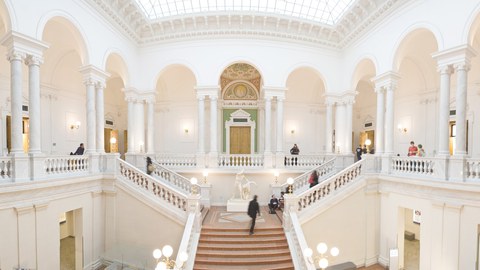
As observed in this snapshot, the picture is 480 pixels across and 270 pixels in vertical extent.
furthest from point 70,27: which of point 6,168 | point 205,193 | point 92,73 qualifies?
point 205,193

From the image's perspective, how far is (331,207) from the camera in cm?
985

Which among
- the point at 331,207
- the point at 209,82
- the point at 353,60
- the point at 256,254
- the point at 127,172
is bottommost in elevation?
the point at 256,254

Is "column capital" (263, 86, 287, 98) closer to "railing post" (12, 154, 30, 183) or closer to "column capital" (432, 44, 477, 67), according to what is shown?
"column capital" (432, 44, 477, 67)

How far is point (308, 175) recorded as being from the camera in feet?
40.6

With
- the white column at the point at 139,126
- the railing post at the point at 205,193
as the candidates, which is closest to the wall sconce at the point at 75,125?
the white column at the point at 139,126

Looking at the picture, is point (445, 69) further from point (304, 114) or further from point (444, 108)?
point (304, 114)

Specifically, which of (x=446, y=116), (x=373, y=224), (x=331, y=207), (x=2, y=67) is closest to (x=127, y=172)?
(x=2, y=67)

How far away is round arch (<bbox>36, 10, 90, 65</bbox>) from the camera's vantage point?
797 cm

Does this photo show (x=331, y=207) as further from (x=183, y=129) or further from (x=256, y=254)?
(x=183, y=129)

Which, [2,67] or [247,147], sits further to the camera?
[247,147]

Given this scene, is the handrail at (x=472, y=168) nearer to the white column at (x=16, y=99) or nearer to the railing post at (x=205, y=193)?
the railing post at (x=205, y=193)

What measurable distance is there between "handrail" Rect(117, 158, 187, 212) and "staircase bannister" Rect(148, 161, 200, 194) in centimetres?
145

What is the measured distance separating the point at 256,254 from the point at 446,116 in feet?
25.0

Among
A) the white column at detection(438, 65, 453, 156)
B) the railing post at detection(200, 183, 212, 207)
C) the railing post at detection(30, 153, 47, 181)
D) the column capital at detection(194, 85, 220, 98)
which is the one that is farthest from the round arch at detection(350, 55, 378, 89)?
the railing post at detection(30, 153, 47, 181)
